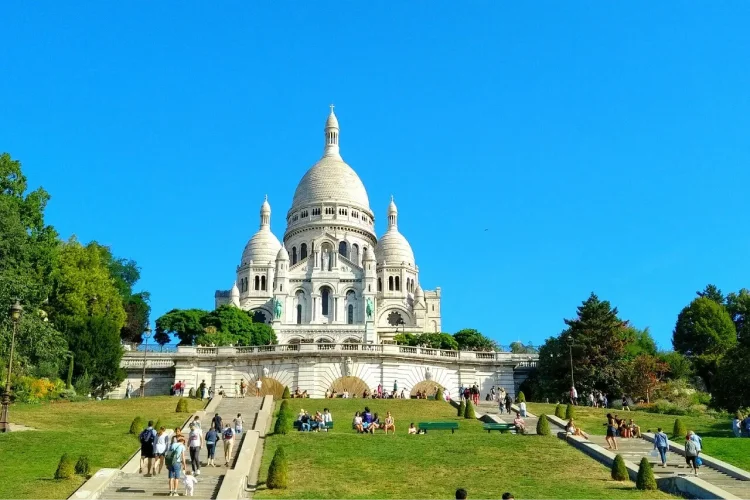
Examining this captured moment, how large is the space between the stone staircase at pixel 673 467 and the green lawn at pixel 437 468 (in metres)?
1.46

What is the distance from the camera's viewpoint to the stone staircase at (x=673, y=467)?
21453 millimetres

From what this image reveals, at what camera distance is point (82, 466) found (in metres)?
22.0

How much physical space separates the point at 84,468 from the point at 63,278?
35510mm

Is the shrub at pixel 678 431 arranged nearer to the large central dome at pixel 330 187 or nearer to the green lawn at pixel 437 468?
the green lawn at pixel 437 468

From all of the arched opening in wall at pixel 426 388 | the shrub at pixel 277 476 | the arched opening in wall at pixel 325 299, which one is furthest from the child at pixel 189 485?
the arched opening in wall at pixel 325 299

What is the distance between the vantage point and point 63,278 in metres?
55.2

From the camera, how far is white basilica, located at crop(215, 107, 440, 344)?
321ft

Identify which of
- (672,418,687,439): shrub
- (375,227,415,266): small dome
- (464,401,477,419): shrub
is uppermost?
(375,227,415,266): small dome

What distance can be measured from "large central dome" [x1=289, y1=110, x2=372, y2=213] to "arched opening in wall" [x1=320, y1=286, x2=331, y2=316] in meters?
14.3

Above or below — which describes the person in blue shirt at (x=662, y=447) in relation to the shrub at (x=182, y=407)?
below

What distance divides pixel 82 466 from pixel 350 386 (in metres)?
28.2

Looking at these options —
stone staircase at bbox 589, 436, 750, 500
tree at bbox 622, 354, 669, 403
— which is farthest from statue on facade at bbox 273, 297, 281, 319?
stone staircase at bbox 589, 436, 750, 500

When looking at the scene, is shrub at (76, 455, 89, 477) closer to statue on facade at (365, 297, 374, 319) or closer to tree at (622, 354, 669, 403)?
tree at (622, 354, 669, 403)

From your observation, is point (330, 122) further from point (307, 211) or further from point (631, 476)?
point (631, 476)
